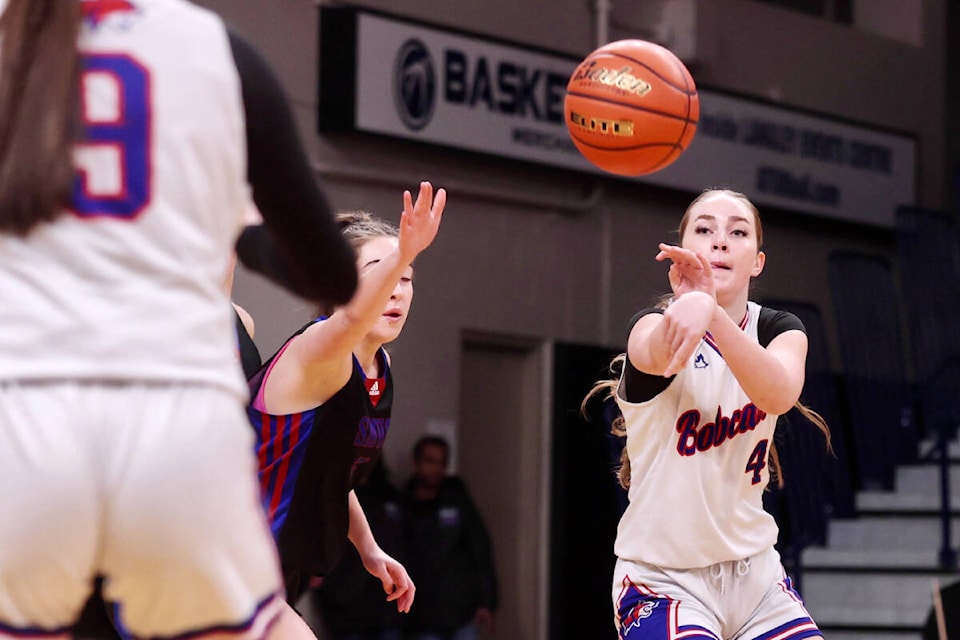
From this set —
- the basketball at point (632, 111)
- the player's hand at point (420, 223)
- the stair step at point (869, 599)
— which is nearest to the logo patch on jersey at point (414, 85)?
the stair step at point (869, 599)

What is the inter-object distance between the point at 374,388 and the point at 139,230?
77.9 inches

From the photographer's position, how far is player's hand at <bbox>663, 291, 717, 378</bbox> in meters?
3.38

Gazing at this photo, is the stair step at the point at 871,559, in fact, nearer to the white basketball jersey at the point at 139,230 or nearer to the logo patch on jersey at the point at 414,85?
the logo patch on jersey at the point at 414,85

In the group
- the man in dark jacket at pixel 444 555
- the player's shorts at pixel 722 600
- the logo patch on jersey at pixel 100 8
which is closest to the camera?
the logo patch on jersey at pixel 100 8

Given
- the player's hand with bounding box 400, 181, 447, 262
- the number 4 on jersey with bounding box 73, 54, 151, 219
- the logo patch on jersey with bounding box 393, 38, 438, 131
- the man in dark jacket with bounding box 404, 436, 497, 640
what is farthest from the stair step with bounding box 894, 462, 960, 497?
the number 4 on jersey with bounding box 73, 54, 151, 219

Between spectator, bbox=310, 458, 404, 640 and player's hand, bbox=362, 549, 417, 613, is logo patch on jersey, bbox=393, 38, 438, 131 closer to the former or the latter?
spectator, bbox=310, 458, 404, 640

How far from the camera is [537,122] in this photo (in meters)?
9.84

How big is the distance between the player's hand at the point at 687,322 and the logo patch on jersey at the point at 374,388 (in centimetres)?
80

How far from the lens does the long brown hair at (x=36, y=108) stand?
1.95 meters

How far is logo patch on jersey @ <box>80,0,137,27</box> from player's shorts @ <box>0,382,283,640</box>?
0.47 m

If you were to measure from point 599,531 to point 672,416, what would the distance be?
19.8ft

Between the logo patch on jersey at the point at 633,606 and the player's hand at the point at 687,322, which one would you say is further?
the logo patch on jersey at the point at 633,606

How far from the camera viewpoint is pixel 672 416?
3.88 metres

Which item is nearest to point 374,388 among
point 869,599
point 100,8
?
point 100,8
